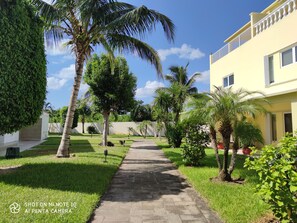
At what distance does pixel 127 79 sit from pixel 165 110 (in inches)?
170

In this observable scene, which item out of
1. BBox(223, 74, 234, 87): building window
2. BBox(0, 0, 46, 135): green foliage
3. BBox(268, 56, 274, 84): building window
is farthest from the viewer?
BBox(223, 74, 234, 87): building window

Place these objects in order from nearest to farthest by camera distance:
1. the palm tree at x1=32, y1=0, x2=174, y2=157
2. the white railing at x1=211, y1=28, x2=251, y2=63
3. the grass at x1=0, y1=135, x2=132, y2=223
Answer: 1. the grass at x1=0, y1=135, x2=132, y2=223
2. the palm tree at x1=32, y1=0, x2=174, y2=157
3. the white railing at x1=211, y1=28, x2=251, y2=63

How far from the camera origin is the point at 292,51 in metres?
12.1

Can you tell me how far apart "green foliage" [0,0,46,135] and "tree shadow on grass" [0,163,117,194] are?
5.19ft

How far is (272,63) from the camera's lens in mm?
13617

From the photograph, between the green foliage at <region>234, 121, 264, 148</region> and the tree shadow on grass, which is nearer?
the tree shadow on grass

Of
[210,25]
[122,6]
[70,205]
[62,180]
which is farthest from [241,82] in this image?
[70,205]

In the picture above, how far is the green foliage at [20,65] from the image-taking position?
720cm

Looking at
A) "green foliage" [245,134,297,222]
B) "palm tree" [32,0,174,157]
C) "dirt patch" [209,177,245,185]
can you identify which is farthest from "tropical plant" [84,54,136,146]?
"green foliage" [245,134,297,222]

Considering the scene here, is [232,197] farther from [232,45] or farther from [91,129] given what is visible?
[91,129]

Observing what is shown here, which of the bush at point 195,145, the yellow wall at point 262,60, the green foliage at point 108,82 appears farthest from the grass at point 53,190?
the green foliage at point 108,82

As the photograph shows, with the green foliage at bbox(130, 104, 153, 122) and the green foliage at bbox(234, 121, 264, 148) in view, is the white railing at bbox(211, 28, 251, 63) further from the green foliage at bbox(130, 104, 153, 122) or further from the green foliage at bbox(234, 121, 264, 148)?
the green foliage at bbox(130, 104, 153, 122)

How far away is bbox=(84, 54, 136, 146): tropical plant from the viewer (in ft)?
61.8

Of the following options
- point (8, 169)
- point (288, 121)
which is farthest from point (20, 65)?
point (288, 121)
